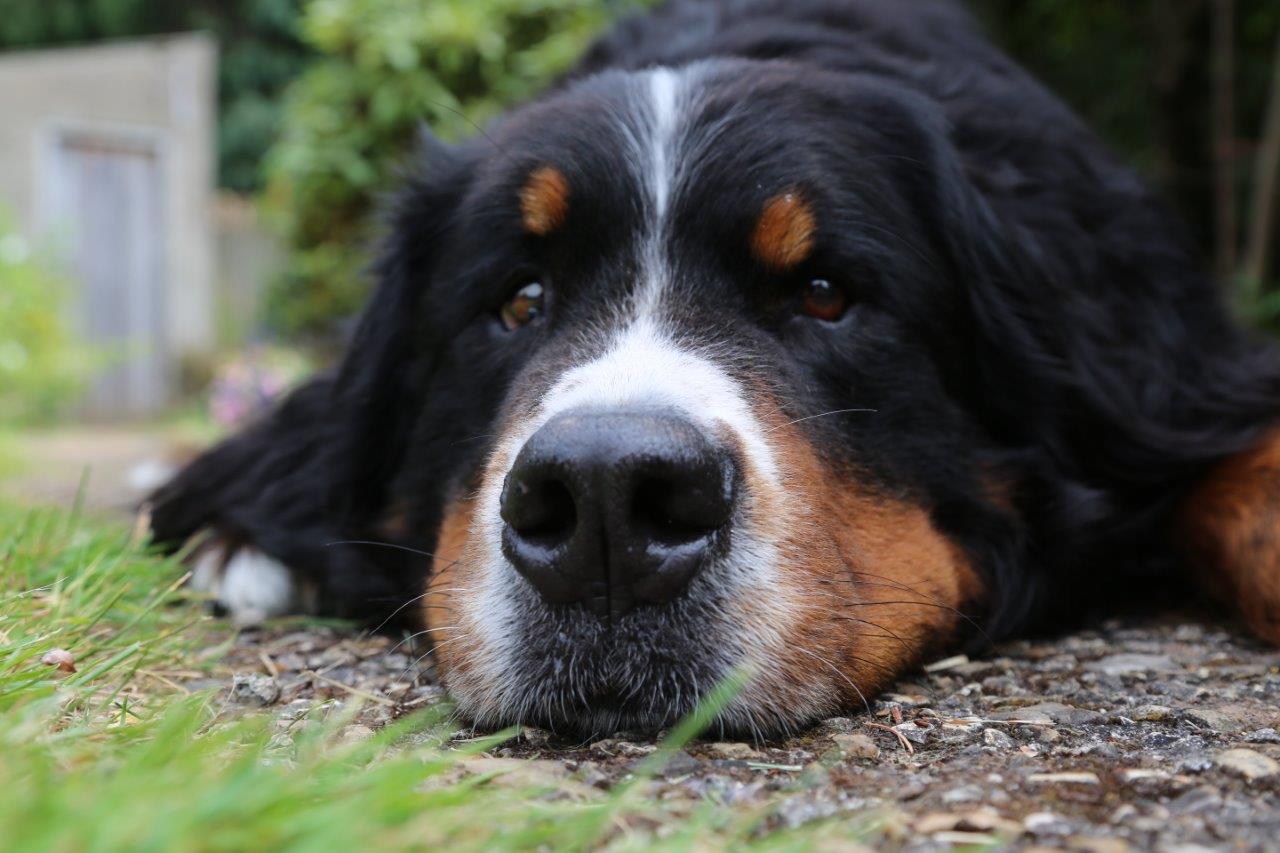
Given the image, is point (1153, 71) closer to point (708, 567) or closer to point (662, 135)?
point (662, 135)

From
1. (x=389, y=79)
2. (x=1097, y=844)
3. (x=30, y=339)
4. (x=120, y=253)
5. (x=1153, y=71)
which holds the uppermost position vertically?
(x=1153, y=71)

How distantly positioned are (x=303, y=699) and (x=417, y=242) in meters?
1.49

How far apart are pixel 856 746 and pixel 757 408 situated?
66 centimetres

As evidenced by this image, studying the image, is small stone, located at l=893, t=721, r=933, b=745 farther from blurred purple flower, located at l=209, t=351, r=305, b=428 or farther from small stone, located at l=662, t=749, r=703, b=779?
blurred purple flower, located at l=209, t=351, r=305, b=428

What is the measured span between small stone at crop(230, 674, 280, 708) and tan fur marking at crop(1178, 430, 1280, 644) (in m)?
2.03

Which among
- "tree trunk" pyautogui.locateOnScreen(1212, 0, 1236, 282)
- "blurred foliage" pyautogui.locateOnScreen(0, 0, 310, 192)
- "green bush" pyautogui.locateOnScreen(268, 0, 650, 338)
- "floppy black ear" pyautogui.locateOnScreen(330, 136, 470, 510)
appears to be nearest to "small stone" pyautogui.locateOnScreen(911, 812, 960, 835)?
"floppy black ear" pyautogui.locateOnScreen(330, 136, 470, 510)

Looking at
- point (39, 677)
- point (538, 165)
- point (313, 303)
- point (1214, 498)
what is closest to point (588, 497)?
point (39, 677)

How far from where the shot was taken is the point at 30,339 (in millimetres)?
7766

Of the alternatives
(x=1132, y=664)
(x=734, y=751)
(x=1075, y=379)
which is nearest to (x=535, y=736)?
(x=734, y=751)

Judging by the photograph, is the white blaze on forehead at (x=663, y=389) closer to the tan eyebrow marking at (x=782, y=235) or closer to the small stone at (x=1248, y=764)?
the tan eyebrow marking at (x=782, y=235)

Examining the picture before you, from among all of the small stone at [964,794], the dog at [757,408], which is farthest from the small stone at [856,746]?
the small stone at [964,794]

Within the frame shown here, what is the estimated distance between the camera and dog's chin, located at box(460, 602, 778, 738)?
205 centimetres

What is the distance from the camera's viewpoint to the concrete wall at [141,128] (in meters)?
12.1

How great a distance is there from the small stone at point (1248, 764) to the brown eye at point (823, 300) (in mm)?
1219
